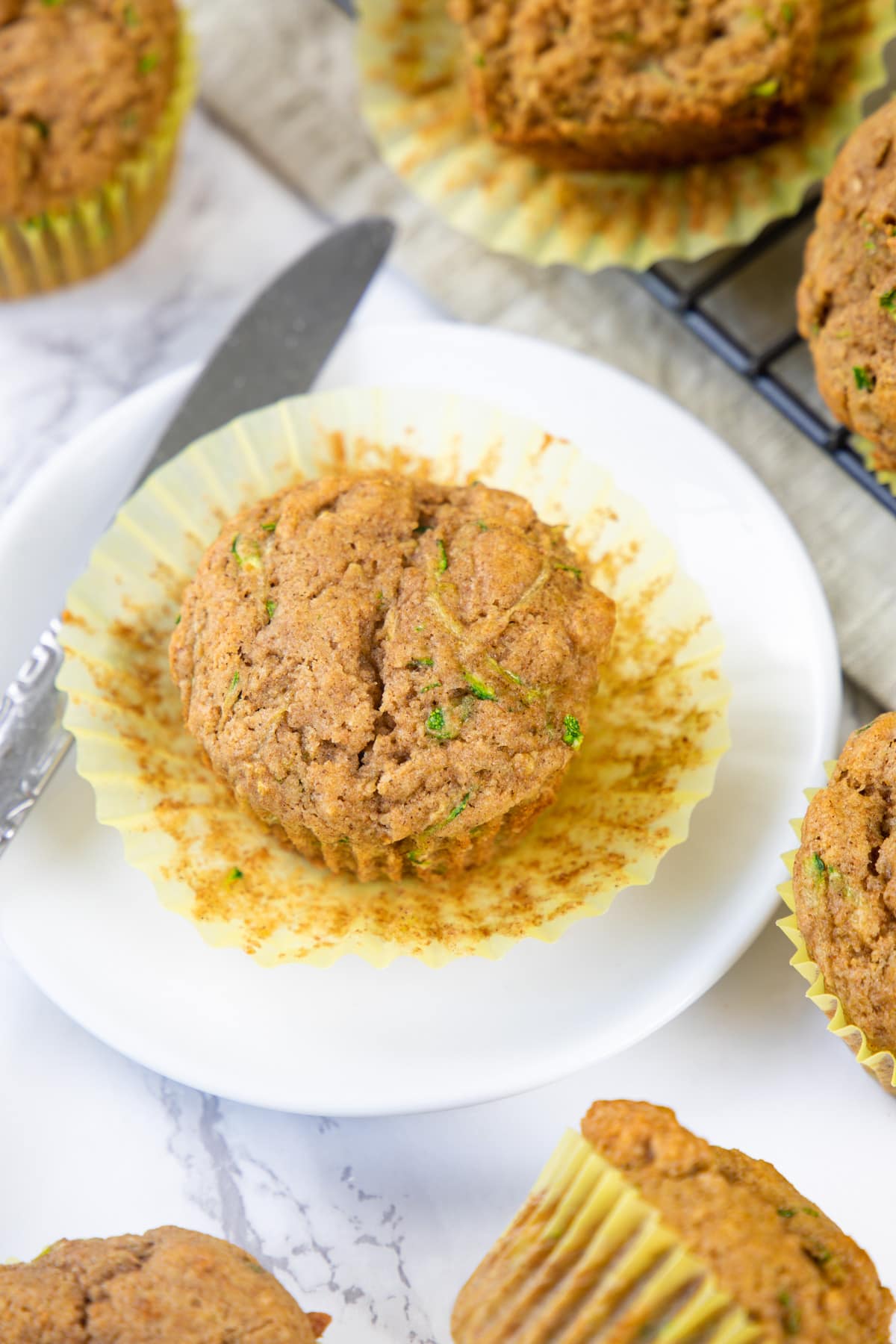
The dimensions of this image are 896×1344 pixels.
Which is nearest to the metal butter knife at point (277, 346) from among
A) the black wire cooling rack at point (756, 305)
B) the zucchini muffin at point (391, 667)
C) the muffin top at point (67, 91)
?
the zucchini muffin at point (391, 667)

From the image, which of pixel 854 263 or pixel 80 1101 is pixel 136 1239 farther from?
pixel 854 263

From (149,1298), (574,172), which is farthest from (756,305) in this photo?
(149,1298)

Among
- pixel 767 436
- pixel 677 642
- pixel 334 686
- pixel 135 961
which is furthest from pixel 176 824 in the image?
pixel 767 436

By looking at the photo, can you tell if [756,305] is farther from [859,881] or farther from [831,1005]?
[831,1005]

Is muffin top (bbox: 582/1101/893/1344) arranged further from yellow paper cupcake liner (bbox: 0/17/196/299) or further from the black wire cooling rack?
yellow paper cupcake liner (bbox: 0/17/196/299)

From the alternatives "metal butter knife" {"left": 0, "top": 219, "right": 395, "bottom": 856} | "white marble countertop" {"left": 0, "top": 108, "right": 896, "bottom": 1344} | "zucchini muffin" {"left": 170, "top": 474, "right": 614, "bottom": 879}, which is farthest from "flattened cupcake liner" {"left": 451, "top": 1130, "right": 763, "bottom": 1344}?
"metal butter knife" {"left": 0, "top": 219, "right": 395, "bottom": 856}

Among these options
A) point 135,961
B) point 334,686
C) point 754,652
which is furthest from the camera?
point 754,652
